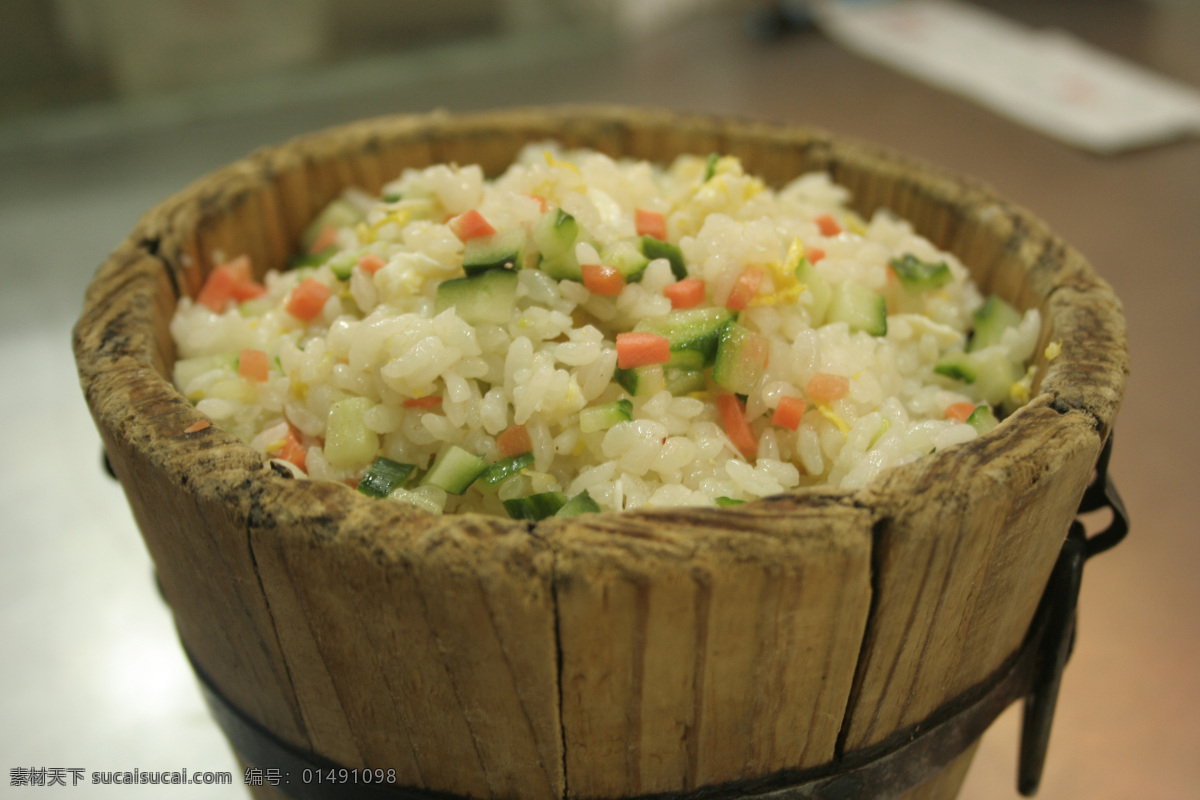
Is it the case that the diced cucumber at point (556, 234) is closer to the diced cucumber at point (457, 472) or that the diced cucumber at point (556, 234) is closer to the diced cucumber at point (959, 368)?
the diced cucumber at point (457, 472)

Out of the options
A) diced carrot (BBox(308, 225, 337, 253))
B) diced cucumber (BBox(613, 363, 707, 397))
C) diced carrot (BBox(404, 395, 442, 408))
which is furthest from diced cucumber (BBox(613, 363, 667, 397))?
diced carrot (BBox(308, 225, 337, 253))

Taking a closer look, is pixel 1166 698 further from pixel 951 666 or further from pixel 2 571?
pixel 2 571

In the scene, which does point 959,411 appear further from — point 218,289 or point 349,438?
point 218,289

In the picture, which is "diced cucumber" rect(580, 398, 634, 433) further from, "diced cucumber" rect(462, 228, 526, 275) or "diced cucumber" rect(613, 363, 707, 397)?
"diced cucumber" rect(462, 228, 526, 275)

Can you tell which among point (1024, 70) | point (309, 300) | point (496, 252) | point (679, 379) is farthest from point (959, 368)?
point (1024, 70)

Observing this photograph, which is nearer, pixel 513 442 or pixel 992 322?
pixel 513 442

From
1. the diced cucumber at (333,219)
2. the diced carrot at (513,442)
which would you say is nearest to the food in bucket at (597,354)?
the diced carrot at (513,442)
